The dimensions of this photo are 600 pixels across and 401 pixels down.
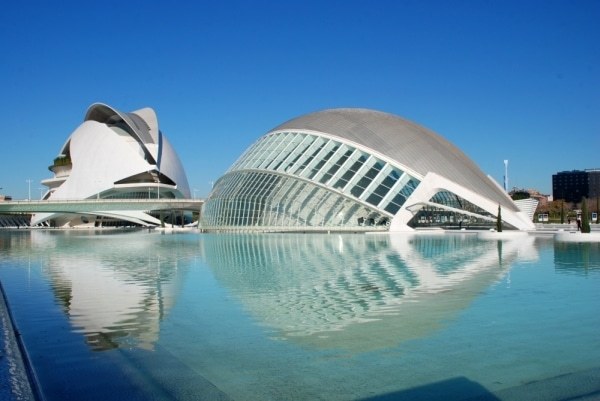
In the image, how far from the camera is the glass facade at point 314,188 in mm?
40938

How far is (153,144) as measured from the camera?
311 ft

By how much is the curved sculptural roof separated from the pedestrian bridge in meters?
33.5

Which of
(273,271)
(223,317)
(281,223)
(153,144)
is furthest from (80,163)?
(223,317)

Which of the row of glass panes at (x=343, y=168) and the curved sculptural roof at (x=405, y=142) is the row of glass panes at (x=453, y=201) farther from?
the row of glass panes at (x=343, y=168)

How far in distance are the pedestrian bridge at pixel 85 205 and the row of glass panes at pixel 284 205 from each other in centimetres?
2874

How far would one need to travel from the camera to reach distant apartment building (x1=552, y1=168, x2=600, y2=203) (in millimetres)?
166125

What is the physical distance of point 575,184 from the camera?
173750 millimetres

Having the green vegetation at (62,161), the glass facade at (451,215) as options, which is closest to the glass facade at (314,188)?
the glass facade at (451,215)

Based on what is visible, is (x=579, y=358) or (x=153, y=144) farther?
(x=153, y=144)

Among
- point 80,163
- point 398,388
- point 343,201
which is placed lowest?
point 398,388

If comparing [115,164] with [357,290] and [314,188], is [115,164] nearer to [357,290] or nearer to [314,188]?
[314,188]

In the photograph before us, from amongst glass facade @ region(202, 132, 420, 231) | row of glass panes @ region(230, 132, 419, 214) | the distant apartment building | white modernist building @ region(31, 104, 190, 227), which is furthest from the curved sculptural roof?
the distant apartment building

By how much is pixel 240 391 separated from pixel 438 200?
38.7 meters

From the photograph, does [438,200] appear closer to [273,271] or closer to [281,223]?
[281,223]
